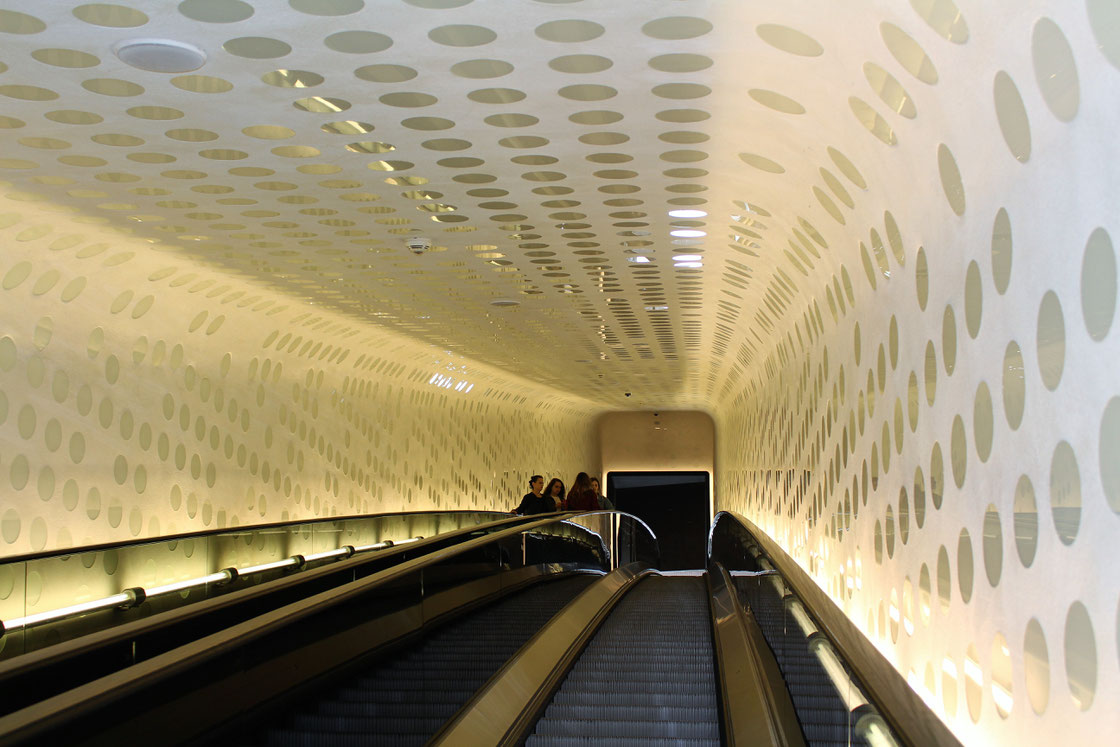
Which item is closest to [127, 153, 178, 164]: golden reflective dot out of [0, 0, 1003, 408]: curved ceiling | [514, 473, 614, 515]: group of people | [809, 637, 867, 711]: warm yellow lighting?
[0, 0, 1003, 408]: curved ceiling

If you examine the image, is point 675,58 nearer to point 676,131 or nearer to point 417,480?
point 676,131

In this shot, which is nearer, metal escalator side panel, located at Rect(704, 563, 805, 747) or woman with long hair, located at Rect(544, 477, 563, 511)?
metal escalator side panel, located at Rect(704, 563, 805, 747)

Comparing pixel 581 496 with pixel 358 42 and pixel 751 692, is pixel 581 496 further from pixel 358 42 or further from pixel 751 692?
pixel 358 42

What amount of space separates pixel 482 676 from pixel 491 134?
11.3ft

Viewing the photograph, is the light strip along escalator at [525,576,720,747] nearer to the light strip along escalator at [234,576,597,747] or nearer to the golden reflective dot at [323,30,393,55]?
the light strip along escalator at [234,576,597,747]

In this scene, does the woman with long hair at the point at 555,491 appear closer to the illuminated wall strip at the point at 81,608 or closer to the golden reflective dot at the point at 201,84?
the illuminated wall strip at the point at 81,608

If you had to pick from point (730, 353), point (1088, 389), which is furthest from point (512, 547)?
point (730, 353)

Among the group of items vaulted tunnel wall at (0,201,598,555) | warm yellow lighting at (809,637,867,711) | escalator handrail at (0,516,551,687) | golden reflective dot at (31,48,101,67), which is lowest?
warm yellow lighting at (809,637,867,711)

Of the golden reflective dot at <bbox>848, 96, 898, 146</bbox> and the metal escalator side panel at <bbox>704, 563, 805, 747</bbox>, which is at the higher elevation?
the golden reflective dot at <bbox>848, 96, 898, 146</bbox>

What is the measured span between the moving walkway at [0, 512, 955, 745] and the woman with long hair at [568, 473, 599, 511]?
8.12 m

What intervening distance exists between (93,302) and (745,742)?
8604 mm

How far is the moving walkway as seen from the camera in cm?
274

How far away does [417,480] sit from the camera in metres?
20.9

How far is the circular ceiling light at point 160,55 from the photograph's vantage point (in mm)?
5152
